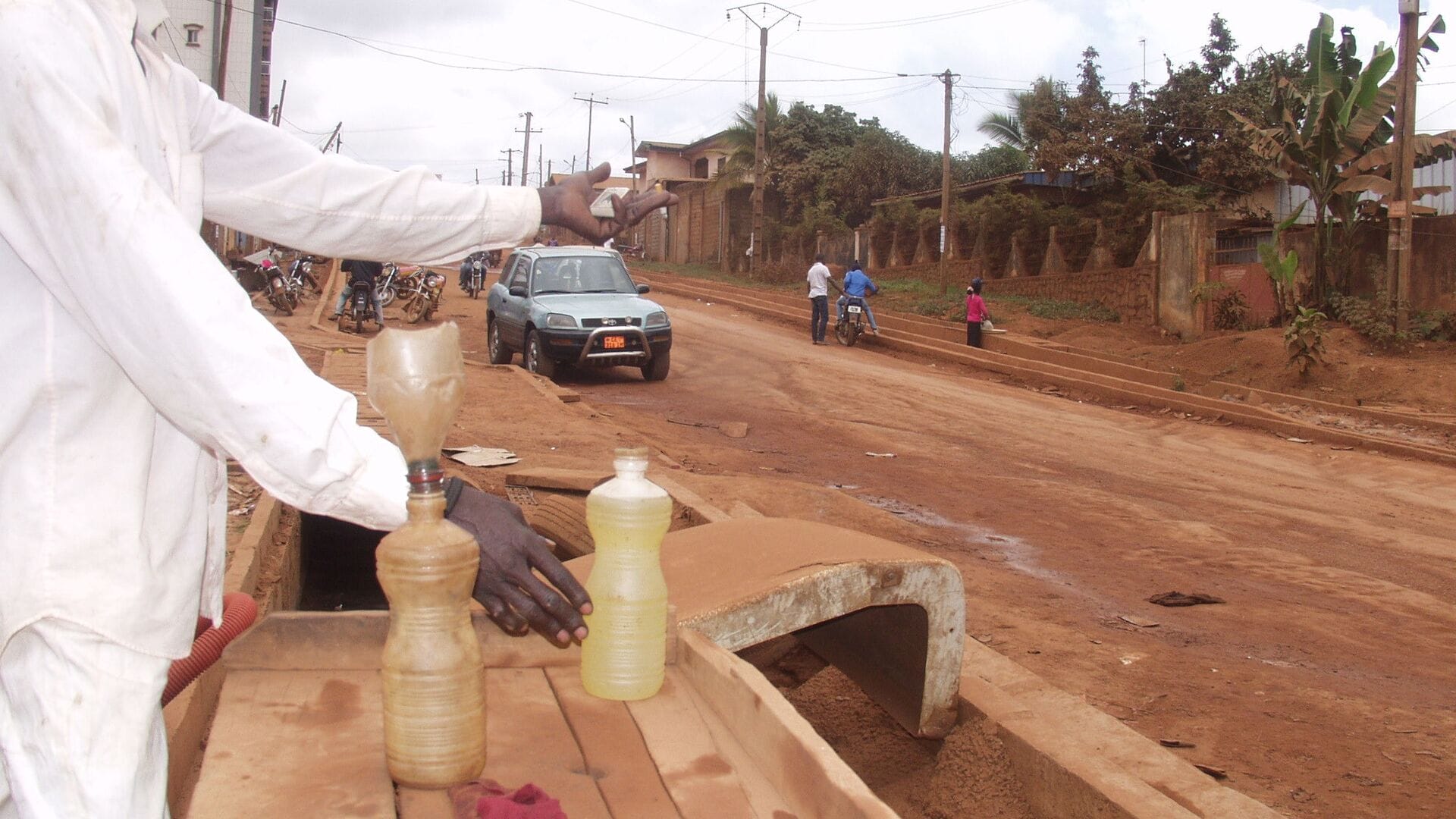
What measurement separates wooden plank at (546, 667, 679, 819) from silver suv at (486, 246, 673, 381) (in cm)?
1184

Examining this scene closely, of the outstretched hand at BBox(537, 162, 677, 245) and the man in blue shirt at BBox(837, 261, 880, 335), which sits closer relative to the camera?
the outstretched hand at BBox(537, 162, 677, 245)

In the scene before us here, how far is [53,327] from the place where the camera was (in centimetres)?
138

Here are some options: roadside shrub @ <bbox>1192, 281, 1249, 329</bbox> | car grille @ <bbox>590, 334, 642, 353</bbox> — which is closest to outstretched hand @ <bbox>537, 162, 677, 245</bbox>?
car grille @ <bbox>590, 334, 642, 353</bbox>

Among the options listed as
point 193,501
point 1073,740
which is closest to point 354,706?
point 193,501

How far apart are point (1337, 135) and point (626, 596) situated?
62.3 ft

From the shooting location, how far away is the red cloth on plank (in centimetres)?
145

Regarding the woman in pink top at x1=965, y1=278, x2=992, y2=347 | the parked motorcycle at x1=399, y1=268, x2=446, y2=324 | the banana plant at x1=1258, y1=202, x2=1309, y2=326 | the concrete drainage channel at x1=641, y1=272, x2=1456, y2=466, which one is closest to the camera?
the concrete drainage channel at x1=641, y1=272, x2=1456, y2=466

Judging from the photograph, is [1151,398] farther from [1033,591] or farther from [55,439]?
[55,439]

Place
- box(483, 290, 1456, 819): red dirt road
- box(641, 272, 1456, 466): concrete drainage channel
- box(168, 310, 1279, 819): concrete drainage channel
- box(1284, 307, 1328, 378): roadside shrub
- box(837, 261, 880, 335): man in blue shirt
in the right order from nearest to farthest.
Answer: box(168, 310, 1279, 819): concrete drainage channel
box(483, 290, 1456, 819): red dirt road
box(641, 272, 1456, 466): concrete drainage channel
box(1284, 307, 1328, 378): roadside shrub
box(837, 261, 880, 335): man in blue shirt

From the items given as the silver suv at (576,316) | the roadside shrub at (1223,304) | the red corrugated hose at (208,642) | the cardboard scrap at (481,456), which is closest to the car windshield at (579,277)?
the silver suv at (576,316)

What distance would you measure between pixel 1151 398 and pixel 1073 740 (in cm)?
1273

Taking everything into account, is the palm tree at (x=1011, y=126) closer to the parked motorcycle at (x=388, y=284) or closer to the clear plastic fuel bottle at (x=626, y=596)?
the parked motorcycle at (x=388, y=284)

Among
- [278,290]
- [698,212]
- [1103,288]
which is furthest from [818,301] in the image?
[698,212]

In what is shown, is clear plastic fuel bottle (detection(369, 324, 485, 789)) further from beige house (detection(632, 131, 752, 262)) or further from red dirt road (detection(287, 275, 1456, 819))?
beige house (detection(632, 131, 752, 262))
